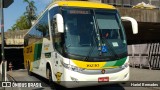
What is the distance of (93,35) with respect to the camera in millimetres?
10773

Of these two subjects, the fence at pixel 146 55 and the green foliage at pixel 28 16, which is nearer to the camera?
the fence at pixel 146 55

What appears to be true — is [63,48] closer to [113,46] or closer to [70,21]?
[70,21]

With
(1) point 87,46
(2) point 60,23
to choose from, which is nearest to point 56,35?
(2) point 60,23

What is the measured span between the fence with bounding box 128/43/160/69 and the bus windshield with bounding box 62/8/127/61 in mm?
9530

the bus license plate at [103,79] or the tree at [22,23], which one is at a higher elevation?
the tree at [22,23]

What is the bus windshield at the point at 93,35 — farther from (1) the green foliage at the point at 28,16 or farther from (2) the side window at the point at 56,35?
(1) the green foliage at the point at 28,16

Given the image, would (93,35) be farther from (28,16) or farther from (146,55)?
(28,16)

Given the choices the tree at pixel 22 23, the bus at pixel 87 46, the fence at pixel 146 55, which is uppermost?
the tree at pixel 22 23

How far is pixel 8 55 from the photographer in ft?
212

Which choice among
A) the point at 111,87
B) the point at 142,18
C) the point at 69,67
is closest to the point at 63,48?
the point at 69,67

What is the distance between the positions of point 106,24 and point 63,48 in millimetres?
1713

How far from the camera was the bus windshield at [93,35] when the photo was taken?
10.5 m

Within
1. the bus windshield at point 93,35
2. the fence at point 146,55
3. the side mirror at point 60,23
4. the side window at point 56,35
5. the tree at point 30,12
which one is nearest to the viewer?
the side mirror at point 60,23

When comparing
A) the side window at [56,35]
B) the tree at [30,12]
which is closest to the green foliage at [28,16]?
the tree at [30,12]
